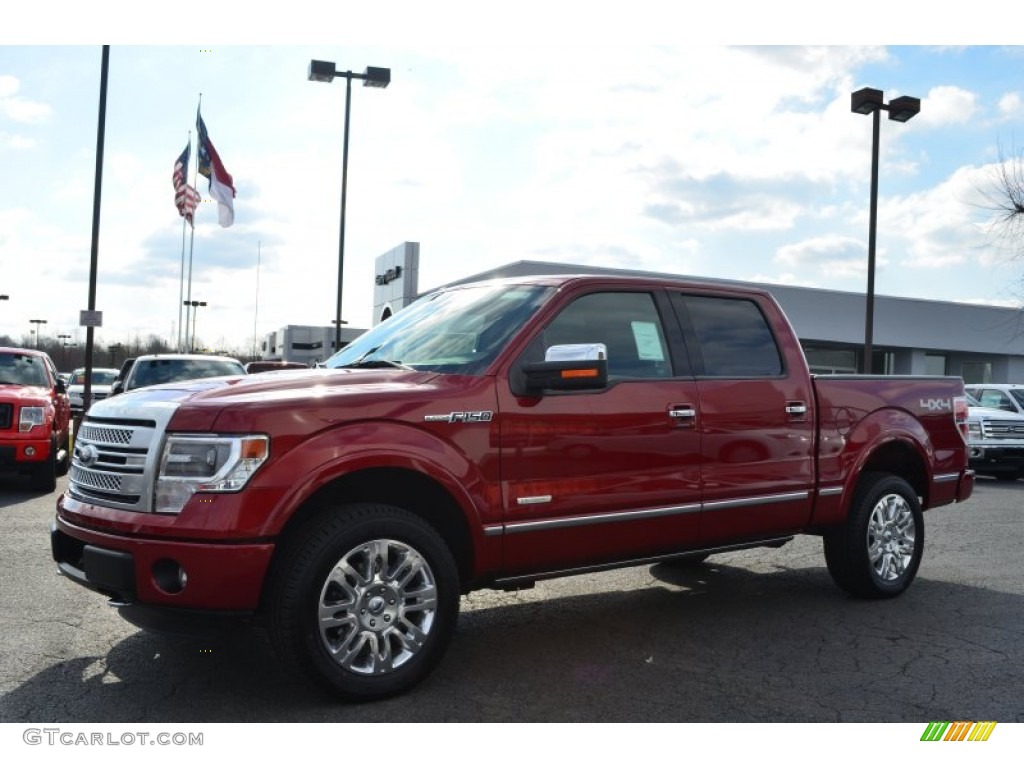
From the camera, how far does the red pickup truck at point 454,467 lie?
4.00 metres

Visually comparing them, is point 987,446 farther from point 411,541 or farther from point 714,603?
point 411,541

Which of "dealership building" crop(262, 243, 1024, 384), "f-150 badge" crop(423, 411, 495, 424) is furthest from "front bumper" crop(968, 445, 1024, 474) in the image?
"dealership building" crop(262, 243, 1024, 384)

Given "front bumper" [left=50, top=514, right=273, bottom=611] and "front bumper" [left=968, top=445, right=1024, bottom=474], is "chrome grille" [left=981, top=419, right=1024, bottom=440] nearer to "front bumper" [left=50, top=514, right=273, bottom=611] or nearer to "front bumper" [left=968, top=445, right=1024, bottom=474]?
"front bumper" [left=968, top=445, right=1024, bottom=474]

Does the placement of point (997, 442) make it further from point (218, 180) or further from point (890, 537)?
point (218, 180)

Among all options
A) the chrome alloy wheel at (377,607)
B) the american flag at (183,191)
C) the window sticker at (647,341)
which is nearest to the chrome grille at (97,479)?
the chrome alloy wheel at (377,607)

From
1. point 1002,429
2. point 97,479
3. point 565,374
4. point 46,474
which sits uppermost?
point 565,374

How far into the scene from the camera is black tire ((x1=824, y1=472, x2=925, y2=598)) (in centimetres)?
632

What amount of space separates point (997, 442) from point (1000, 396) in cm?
180

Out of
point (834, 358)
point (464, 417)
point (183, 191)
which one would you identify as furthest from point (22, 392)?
point (834, 358)

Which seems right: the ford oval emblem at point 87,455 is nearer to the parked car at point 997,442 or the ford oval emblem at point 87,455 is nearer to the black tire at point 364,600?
the black tire at point 364,600

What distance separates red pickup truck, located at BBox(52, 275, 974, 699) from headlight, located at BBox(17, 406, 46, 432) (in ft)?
22.2

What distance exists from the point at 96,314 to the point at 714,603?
16050 mm

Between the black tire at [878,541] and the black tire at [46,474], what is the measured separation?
861 centimetres

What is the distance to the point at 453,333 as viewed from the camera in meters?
5.12
